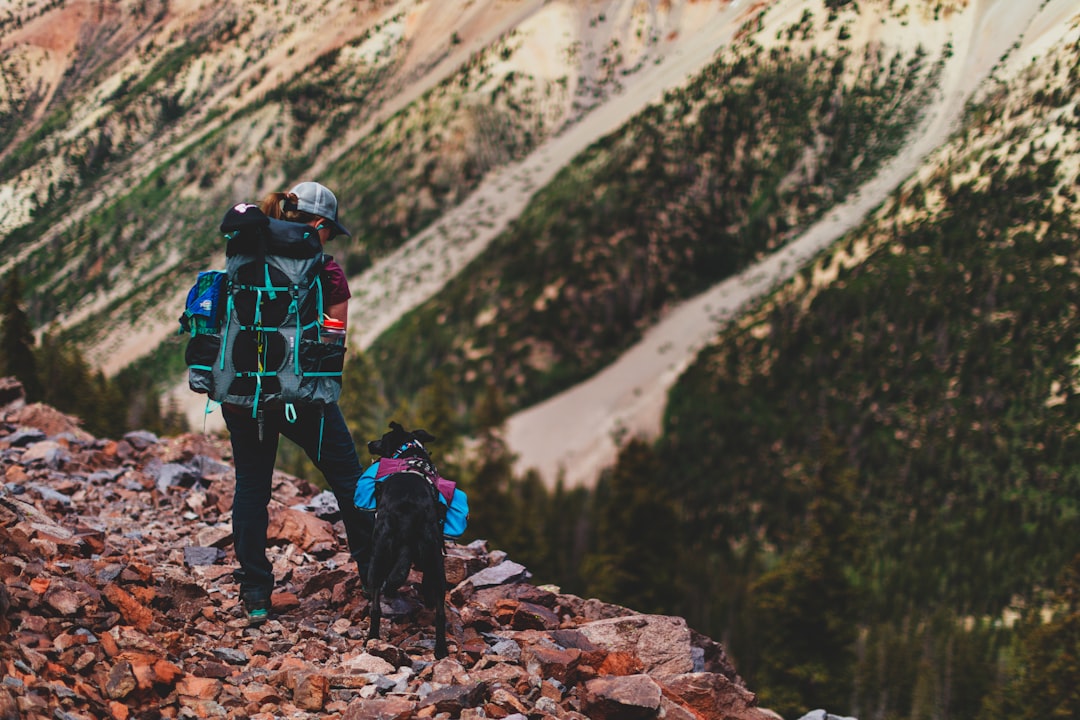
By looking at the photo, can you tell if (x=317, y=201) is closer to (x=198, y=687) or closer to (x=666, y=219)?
(x=198, y=687)

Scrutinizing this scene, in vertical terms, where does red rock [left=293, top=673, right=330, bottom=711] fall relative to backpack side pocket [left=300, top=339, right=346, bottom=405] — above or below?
below

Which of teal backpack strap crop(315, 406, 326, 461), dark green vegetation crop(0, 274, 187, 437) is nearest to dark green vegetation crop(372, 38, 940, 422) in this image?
dark green vegetation crop(0, 274, 187, 437)

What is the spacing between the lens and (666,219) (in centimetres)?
19075

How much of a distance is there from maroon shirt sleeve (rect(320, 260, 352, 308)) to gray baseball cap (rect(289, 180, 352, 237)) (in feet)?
Result: 1.01

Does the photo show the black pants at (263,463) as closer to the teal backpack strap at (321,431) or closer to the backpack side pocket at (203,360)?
the teal backpack strap at (321,431)

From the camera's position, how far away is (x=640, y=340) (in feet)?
568

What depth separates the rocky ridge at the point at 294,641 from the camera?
201 inches

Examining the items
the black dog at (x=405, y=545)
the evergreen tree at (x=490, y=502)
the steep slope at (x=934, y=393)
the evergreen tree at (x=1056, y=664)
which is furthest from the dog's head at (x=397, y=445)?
the steep slope at (x=934, y=393)

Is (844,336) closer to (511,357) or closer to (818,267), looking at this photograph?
(818,267)

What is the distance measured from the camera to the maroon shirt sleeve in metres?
6.32

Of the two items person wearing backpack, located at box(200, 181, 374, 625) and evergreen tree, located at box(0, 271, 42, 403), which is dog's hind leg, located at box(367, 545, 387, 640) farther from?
evergreen tree, located at box(0, 271, 42, 403)

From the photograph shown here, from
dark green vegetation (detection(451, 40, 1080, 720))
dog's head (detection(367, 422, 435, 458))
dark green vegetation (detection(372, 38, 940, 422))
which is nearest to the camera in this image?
dog's head (detection(367, 422, 435, 458))

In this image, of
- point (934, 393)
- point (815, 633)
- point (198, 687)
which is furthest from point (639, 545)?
point (934, 393)

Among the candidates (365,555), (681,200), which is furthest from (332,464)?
(681,200)
